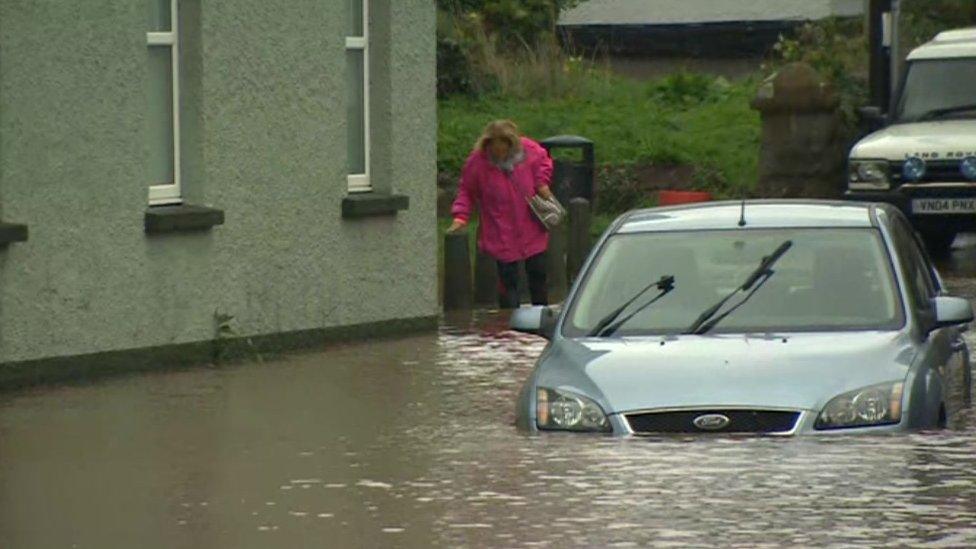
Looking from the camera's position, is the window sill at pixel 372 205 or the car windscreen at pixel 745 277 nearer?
the car windscreen at pixel 745 277

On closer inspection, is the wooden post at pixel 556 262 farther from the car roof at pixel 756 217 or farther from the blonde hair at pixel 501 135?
the car roof at pixel 756 217

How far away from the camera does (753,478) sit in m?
10.9

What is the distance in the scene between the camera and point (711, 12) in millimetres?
46719

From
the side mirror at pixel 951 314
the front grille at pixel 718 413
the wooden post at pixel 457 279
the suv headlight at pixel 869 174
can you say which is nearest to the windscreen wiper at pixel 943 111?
the suv headlight at pixel 869 174

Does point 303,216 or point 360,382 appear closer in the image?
point 360,382

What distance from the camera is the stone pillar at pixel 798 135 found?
3141 centimetres

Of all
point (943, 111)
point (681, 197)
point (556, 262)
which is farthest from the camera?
point (681, 197)

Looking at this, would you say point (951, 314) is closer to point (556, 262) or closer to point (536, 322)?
point (536, 322)

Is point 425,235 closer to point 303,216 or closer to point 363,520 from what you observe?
point 303,216

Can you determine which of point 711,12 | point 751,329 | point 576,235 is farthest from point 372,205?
point 711,12

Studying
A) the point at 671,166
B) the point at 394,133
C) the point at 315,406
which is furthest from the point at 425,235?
the point at 671,166

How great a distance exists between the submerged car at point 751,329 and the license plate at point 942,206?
12807mm

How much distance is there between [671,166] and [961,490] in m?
22.6

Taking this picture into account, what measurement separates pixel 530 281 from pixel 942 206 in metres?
6.95
